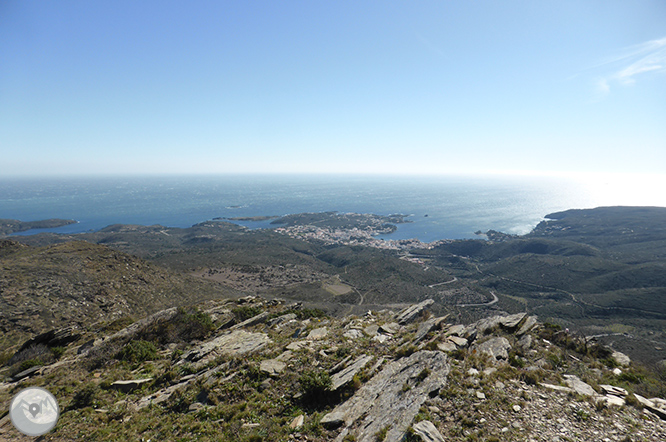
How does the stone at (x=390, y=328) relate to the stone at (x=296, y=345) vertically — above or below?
below

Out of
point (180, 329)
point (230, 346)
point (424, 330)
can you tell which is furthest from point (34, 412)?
point (424, 330)

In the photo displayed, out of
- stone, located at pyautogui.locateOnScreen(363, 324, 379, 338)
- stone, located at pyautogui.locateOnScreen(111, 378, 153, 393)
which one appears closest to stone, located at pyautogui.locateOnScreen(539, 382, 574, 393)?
stone, located at pyautogui.locateOnScreen(363, 324, 379, 338)

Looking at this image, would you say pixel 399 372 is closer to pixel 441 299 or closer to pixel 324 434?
pixel 324 434

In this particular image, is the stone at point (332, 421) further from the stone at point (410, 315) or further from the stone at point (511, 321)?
the stone at point (511, 321)

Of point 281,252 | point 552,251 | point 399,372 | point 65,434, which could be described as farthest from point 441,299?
point 552,251

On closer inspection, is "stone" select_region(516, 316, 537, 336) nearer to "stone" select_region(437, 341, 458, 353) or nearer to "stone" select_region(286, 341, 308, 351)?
"stone" select_region(437, 341, 458, 353)

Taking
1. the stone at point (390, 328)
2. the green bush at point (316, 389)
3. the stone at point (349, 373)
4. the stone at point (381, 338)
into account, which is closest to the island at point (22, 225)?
the stone at point (390, 328)
